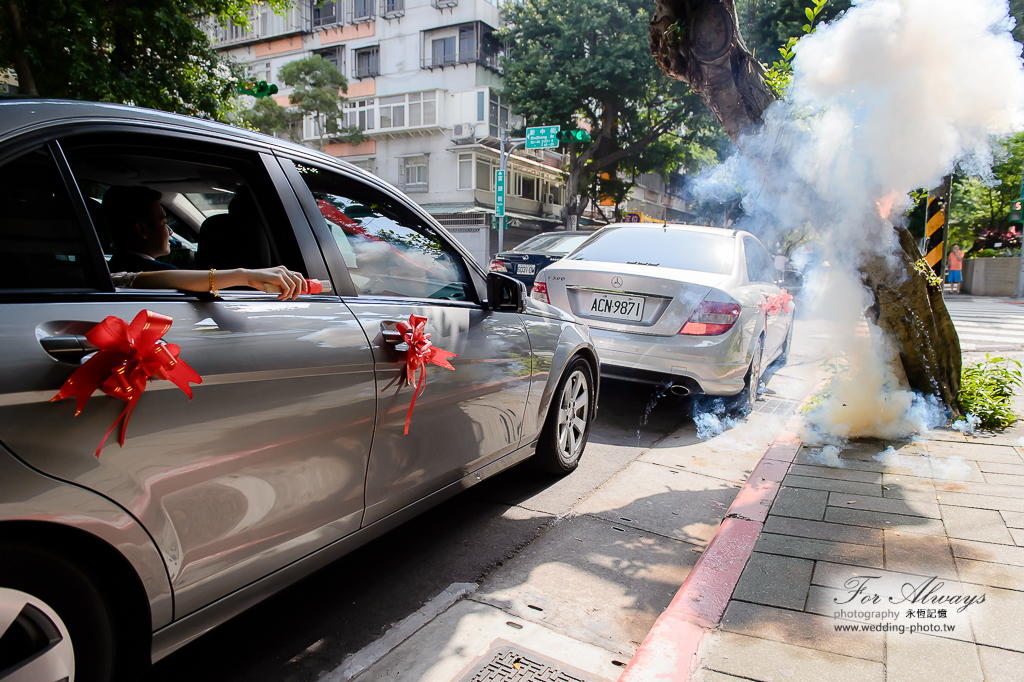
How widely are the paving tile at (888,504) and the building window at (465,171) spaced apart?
29.9 m

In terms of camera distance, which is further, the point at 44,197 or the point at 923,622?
the point at 923,622

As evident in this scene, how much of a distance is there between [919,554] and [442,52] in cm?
3333

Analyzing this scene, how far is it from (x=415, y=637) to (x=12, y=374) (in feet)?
5.28

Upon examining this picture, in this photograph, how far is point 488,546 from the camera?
3.15 m

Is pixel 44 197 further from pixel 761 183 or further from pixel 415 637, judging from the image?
pixel 761 183

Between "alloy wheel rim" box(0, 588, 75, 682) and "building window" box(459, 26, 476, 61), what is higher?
"building window" box(459, 26, 476, 61)

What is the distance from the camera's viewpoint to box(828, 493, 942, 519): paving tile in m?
3.39

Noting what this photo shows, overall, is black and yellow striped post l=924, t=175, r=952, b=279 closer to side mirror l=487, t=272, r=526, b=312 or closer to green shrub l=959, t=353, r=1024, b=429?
green shrub l=959, t=353, r=1024, b=429

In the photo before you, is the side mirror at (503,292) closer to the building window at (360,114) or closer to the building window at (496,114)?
the building window at (496,114)

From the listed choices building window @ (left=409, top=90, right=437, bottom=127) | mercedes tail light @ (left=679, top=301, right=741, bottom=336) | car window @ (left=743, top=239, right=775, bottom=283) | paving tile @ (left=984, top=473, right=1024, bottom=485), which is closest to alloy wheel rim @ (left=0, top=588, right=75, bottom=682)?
mercedes tail light @ (left=679, top=301, right=741, bottom=336)

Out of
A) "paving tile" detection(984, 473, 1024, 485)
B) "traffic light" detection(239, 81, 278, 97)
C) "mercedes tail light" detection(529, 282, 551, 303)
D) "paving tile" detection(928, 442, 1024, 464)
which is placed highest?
"traffic light" detection(239, 81, 278, 97)

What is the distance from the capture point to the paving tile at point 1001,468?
13.1 ft

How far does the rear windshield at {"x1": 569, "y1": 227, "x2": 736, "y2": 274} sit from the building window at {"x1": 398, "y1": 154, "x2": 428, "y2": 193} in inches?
1113

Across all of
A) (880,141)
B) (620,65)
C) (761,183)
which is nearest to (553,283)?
(761,183)
